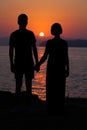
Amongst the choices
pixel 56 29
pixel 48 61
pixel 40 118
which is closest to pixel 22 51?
pixel 48 61

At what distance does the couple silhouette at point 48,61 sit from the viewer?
31.7ft

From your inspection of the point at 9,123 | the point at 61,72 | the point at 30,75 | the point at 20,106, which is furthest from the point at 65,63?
the point at 9,123

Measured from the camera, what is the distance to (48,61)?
9.81 metres

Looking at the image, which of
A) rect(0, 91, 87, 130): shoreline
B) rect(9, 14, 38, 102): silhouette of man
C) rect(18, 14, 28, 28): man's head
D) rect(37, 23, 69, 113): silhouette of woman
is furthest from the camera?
rect(37, 23, 69, 113): silhouette of woman

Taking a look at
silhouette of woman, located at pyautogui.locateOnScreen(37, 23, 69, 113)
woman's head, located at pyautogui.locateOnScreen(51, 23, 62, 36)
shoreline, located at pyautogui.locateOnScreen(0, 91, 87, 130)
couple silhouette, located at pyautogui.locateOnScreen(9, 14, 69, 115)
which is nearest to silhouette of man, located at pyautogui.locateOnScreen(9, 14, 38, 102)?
couple silhouette, located at pyautogui.locateOnScreen(9, 14, 69, 115)

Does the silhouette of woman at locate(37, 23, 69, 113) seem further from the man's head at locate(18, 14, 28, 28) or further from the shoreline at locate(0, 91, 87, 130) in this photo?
the man's head at locate(18, 14, 28, 28)

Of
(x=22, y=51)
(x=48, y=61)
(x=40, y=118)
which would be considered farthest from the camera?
(x=48, y=61)

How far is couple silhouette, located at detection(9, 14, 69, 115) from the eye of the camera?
966 cm

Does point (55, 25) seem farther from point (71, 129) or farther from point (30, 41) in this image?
point (71, 129)

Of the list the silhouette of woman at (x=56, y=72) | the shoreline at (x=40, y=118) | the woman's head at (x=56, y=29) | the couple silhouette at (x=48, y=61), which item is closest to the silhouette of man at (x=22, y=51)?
the couple silhouette at (x=48, y=61)

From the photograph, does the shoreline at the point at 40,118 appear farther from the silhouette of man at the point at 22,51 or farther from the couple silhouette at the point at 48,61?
the silhouette of man at the point at 22,51

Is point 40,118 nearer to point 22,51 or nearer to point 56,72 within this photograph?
point 56,72

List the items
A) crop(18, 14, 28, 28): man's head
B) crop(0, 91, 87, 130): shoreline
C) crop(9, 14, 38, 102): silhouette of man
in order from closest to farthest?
1. crop(0, 91, 87, 130): shoreline
2. crop(18, 14, 28, 28): man's head
3. crop(9, 14, 38, 102): silhouette of man

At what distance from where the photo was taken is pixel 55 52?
387 inches
